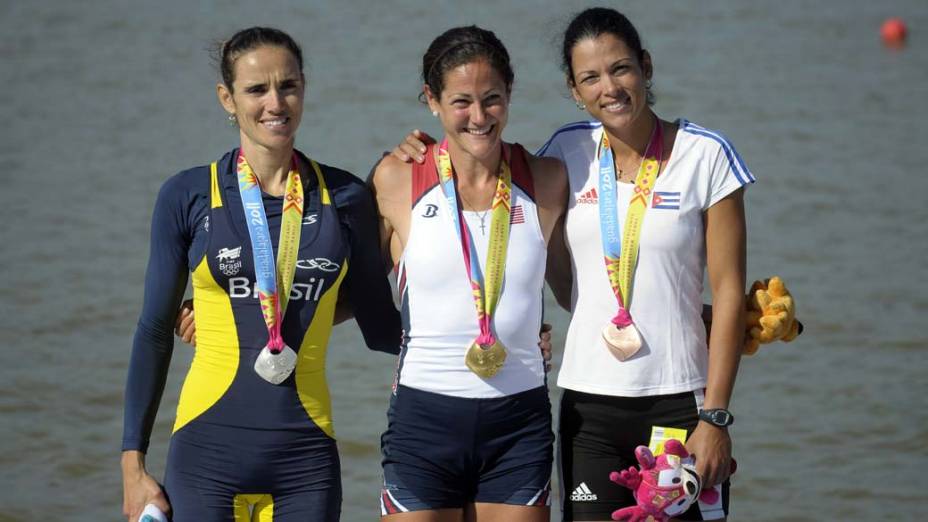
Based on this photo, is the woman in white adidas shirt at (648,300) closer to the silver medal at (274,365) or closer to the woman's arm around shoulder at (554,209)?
the woman's arm around shoulder at (554,209)

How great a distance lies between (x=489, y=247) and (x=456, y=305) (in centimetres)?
A: 19

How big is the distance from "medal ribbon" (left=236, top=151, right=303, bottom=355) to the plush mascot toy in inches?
52.4

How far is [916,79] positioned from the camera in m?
14.8

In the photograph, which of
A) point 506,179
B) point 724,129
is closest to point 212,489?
point 506,179

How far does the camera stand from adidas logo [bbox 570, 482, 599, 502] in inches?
156

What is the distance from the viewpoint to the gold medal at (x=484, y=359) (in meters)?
3.80

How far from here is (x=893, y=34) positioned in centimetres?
1634

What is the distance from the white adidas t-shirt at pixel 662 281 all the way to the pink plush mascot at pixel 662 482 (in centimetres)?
21

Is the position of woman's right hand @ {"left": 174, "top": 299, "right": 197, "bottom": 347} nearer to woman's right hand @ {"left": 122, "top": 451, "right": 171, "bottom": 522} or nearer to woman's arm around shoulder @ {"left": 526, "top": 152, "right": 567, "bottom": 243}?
woman's right hand @ {"left": 122, "top": 451, "right": 171, "bottom": 522}

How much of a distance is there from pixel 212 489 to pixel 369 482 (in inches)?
138

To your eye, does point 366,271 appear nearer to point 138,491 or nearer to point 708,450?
point 138,491

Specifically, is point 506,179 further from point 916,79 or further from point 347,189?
point 916,79

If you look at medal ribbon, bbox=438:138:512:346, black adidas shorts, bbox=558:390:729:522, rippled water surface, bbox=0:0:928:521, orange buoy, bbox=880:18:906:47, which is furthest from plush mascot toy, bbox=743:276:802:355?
orange buoy, bbox=880:18:906:47

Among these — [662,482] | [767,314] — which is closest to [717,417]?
[662,482]
